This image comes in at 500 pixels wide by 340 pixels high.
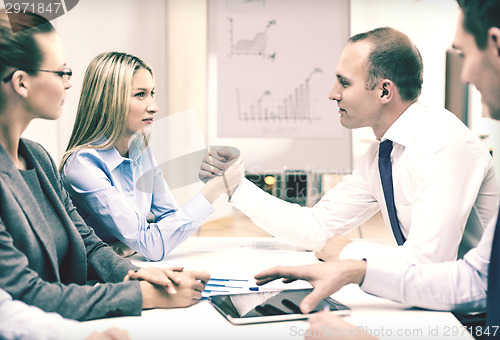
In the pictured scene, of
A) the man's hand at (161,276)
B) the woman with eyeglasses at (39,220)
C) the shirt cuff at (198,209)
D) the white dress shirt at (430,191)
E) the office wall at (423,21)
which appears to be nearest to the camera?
the woman with eyeglasses at (39,220)

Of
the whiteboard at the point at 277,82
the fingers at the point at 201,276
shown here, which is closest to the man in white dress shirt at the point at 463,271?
the fingers at the point at 201,276

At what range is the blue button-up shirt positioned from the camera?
4.89ft

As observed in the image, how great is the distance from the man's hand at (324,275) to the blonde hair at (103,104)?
2.63ft

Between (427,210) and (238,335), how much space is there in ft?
1.91

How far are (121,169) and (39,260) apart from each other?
2.25 feet

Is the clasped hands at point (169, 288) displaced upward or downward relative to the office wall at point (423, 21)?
downward

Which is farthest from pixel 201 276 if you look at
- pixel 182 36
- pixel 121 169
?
pixel 182 36

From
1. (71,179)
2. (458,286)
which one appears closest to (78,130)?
(71,179)

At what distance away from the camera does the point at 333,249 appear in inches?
58.2

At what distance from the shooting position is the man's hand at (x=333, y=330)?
2.75 ft

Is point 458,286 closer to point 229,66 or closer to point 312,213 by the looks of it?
point 312,213

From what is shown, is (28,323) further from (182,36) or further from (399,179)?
(182,36)

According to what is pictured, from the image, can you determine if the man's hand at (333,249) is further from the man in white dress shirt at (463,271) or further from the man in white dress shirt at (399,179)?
the man in white dress shirt at (463,271)

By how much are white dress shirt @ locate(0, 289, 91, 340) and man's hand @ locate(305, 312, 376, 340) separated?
40cm
